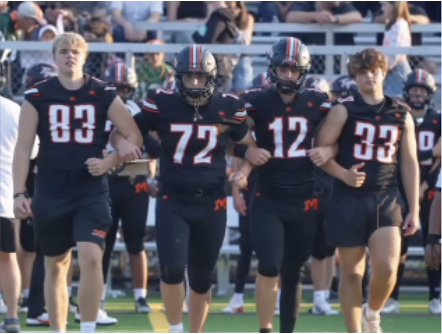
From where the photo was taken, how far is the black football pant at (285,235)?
303 inches

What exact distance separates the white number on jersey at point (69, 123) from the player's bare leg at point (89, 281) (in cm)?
67

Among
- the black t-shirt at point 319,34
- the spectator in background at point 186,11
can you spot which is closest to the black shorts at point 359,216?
the black t-shirt at point 319,34

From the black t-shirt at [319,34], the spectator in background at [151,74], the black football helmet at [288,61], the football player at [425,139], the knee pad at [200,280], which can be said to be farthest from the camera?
the black t-shirt at [319,34]

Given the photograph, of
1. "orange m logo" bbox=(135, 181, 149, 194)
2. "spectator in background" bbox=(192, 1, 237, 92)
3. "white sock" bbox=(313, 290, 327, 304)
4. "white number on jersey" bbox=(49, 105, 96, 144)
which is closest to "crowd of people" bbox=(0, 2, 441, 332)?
"white number on jersey" bbox=(49, 105, 96, 144)

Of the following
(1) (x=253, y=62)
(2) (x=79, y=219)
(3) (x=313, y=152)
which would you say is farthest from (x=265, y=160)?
(1) (x=253, y=62)

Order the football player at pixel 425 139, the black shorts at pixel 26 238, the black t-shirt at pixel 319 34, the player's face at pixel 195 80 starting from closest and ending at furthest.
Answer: the player's face at pixel 195 80, the black shorts at pixel 26 238, the football player at pixel 425 139, the black t-shirt at pixel 319 34

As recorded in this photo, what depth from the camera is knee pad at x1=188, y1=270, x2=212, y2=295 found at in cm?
765

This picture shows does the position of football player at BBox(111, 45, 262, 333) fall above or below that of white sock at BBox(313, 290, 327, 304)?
above

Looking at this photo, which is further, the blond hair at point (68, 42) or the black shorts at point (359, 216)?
the black shorts at point (359, 216)

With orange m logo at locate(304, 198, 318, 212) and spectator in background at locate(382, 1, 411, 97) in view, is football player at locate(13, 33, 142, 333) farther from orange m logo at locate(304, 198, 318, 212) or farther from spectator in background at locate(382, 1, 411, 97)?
spectator in background at locate(382, 1, 411, 97)

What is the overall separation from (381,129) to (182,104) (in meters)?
1.31

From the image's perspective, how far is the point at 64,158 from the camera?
7.40m

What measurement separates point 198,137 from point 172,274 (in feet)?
2.90

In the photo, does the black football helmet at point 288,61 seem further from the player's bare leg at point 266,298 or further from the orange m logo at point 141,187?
the orange m logo at point 141,187
